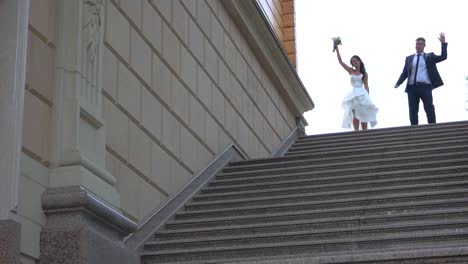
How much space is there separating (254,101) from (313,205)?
19.7 feet

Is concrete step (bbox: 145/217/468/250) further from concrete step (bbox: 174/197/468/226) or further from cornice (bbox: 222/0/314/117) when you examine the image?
cornice (bbox: 222/0/314/117)

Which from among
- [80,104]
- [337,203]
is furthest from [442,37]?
[80,104]

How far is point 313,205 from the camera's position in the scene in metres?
9.87

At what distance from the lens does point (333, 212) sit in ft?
31.1

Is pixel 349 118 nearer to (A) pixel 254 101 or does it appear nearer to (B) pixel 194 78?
(A) pixel 254 101

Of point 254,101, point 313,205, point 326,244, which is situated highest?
point 254,101

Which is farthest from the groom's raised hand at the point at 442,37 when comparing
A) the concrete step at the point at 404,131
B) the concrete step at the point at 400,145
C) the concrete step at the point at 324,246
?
the concrete step at the point at 324,246

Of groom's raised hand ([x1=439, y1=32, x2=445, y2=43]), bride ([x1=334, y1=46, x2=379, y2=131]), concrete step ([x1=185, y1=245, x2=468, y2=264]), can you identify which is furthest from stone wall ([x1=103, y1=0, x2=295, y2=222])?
groom's raised hand ([x1=439, y1=32, x2=445, y2=43])

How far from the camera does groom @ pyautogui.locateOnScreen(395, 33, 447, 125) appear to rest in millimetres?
15938

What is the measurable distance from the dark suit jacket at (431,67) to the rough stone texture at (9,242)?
10.4m

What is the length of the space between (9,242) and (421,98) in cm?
1053

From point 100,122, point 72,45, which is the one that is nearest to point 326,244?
point 100,122

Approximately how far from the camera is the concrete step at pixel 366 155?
11.7m

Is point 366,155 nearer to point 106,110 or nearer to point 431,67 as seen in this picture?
point 106,110
